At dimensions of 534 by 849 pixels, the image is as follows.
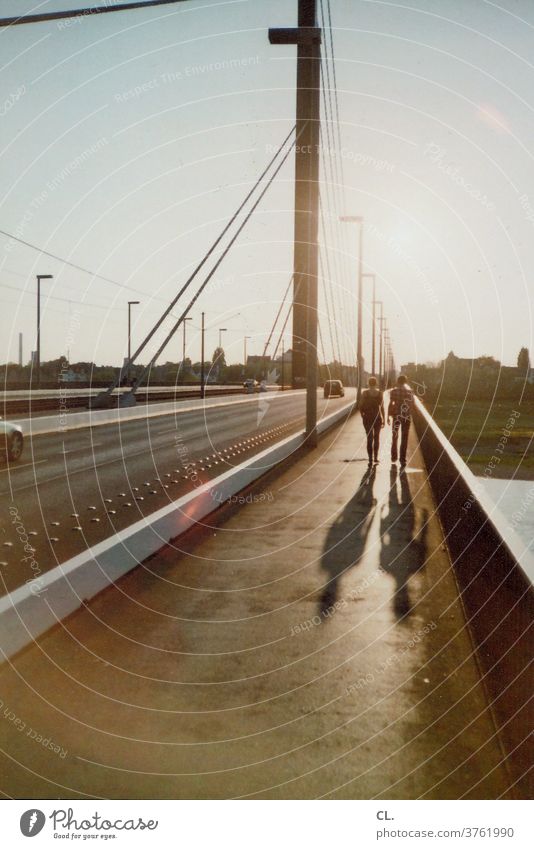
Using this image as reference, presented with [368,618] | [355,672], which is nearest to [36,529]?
[368,618]

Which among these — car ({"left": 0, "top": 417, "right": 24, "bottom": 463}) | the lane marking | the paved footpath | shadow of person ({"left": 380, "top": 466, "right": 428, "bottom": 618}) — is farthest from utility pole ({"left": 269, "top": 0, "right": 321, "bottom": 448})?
the paved footpath

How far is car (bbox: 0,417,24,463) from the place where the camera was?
18328 mm

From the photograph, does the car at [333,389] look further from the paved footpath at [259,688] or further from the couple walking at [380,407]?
the paved footpath at [259,688]

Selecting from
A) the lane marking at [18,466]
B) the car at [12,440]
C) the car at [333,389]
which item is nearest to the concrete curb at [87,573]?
the lane marking at [18,466]

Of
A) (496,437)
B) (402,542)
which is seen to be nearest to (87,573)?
(402,542)

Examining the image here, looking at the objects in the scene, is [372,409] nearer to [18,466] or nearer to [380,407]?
[380,407]

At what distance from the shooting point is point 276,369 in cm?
16375

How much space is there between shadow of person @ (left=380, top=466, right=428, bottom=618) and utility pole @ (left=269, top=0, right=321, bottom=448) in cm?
540

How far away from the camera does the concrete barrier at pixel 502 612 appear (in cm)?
404

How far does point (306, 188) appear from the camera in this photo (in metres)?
18.8

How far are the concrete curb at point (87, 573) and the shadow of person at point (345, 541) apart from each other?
5.54ft

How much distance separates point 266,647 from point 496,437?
Result: 4164cm

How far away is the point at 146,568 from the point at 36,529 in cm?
253
